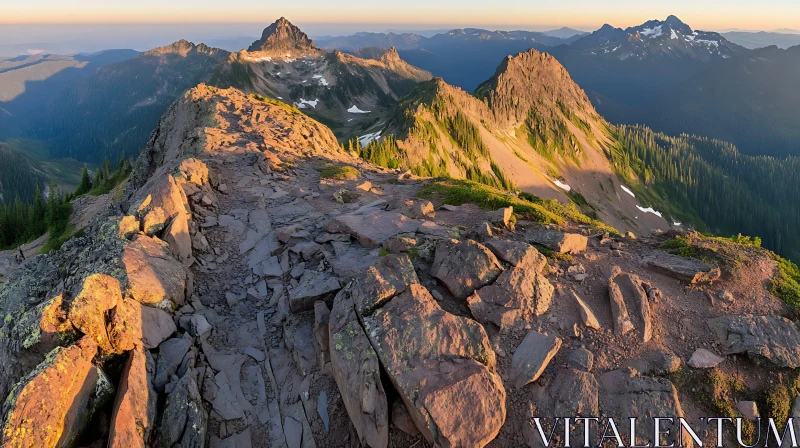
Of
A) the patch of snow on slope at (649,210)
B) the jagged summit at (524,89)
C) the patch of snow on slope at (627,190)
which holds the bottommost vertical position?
the patch of snow on slope at (649,210)

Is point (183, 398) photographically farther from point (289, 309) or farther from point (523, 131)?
point (523, 131)

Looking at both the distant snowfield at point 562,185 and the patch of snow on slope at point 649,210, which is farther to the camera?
the patch of snow on slope at point 649,210

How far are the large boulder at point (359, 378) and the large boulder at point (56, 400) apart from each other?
4.76 meters

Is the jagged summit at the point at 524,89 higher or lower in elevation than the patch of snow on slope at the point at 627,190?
higher

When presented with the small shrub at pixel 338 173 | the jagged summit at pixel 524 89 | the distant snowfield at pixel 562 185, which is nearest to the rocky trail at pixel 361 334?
the small shrub at pixel 338 173

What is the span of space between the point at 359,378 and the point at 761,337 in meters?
9.91

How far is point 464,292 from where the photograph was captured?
36.6 feet

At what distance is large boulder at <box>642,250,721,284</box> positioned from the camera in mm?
12289

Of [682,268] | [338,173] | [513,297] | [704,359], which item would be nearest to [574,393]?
[513,297]

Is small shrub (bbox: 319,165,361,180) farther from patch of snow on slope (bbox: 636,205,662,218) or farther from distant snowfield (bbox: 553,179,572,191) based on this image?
patch of snow on slope (bbox: 636,205,662,218)

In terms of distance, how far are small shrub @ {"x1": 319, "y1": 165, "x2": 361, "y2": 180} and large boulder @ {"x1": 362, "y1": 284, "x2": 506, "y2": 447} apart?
17.0 metres

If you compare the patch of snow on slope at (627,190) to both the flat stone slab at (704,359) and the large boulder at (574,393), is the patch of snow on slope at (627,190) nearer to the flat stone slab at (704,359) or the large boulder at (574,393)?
the flat stone slab at (704,359)

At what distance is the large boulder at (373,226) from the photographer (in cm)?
1499

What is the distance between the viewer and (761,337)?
9.83 meters
